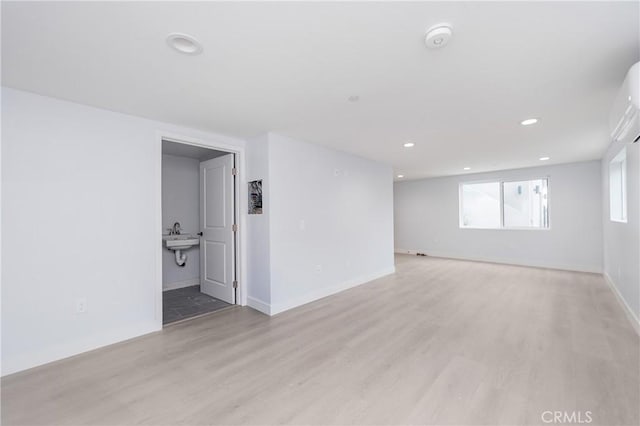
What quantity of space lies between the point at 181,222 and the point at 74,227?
2.57 m

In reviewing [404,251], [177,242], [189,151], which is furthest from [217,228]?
[404,251]

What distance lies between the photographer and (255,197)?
386 cm

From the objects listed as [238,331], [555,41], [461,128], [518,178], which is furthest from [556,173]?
[238,331]

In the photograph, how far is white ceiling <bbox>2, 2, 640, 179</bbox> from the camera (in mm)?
1495

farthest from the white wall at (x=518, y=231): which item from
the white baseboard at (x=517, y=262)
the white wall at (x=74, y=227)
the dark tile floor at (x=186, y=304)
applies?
the white wall at (x=74, y=227)

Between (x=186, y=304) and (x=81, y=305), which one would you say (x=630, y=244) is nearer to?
(x=186, y=304)

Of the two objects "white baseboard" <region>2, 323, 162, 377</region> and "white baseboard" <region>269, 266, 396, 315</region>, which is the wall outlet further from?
"white baseboard" <region>269, 266, 396, 315</region>

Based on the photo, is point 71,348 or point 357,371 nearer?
point 357,371

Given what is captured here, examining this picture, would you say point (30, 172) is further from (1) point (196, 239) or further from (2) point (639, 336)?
(2) point (639, 336)

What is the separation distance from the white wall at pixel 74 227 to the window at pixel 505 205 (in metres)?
7.48

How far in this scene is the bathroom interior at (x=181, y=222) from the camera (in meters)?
4.55

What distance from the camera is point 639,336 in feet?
9.23

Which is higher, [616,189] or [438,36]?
[438,36]

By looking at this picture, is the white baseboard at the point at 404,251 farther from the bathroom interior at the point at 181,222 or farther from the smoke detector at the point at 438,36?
the smoke detector at the point at 438,36
